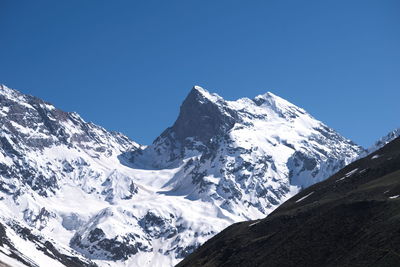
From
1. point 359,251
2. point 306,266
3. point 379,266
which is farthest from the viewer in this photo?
point 306,266

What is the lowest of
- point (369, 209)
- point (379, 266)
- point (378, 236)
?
point (379, 266)

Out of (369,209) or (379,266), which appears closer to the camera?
(379,266)

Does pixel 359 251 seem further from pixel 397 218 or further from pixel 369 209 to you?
pixel 369 209

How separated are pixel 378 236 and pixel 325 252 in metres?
15.4

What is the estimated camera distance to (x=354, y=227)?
192 meters

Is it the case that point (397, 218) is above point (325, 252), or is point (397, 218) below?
above

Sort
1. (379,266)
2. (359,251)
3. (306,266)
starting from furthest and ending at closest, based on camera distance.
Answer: (306,266) → (359,251) → (379,266)

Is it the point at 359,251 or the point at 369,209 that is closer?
the point at 359,251

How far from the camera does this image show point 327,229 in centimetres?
19988

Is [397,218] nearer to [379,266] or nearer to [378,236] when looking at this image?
[378,236]

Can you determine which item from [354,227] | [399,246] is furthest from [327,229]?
[399,246]

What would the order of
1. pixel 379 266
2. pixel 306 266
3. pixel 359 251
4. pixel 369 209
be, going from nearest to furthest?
pixel 379 266
pixel 359 251
pixel 306 266
pixel 369 209

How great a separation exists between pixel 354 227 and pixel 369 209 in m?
8.86

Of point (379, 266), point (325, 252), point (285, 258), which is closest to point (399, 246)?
point (379, 266)
